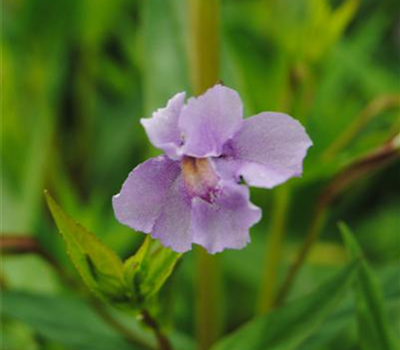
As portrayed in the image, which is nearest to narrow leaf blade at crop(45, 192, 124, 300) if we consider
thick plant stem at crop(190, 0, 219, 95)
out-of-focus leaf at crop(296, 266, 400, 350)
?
out-of-focus leaf at crop(296, 266, 400, 350)

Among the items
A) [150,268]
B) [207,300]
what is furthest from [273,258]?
[150,268]

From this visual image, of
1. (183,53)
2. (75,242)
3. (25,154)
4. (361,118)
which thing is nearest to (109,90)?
(25,154)

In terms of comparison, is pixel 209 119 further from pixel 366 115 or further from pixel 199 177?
pixel 366 115

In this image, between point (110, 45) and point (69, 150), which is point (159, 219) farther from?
point (110, 45)

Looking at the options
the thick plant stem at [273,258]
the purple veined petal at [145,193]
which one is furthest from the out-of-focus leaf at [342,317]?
the purple veined petal at [145,193]

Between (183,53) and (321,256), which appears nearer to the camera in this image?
(183,53)

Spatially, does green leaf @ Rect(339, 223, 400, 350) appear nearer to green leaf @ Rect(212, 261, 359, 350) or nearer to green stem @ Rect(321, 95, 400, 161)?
green leaf @ Rect(212, 261, 359, 350)
